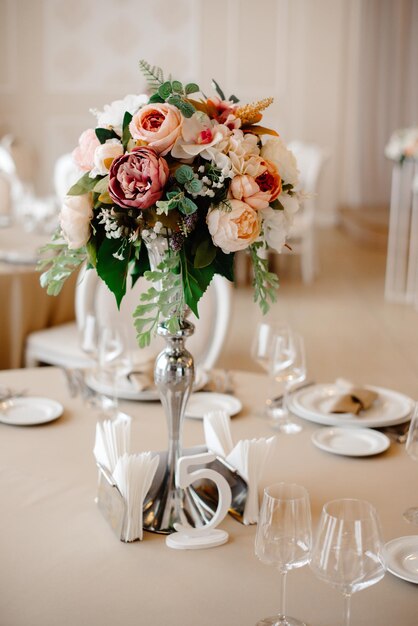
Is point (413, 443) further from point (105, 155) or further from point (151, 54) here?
point (151, 54)

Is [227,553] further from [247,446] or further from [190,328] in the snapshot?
[190,328]

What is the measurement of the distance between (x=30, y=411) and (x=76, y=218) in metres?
0.68

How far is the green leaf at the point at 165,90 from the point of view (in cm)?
130

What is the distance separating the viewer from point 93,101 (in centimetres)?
948

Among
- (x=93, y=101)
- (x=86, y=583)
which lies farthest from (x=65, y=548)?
(x=93, y=101)

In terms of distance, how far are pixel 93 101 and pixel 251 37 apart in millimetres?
1942

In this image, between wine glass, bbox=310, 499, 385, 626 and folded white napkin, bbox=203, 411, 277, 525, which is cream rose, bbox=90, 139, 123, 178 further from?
wine glass, bbox=310, 499, 385, 626

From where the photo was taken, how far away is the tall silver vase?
139cm

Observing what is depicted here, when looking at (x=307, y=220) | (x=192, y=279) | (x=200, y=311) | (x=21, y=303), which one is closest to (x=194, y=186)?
(x=192, y=279)

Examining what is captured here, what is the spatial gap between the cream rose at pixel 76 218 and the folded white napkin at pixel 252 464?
0.44 m

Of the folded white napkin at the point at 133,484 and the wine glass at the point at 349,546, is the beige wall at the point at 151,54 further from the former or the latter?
the wine glass at the point at 349,546

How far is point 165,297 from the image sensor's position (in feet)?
4.34

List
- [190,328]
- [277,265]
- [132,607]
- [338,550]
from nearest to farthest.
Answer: [338,550]
[132,607]
[190,328]
[277,265]

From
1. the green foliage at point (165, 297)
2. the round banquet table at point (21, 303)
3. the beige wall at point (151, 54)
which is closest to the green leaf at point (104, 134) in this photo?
the green foliage at point (165, 297)
